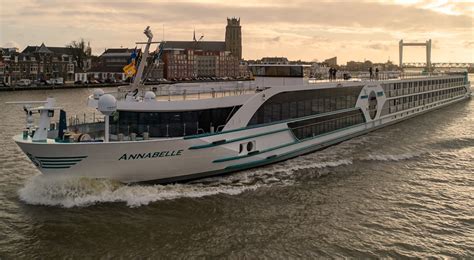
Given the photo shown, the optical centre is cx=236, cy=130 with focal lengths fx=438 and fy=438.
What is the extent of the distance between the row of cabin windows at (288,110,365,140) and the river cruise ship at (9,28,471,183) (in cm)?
5

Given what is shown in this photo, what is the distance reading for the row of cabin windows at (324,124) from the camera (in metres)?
20.2

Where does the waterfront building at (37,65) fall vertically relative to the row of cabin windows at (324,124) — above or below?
above

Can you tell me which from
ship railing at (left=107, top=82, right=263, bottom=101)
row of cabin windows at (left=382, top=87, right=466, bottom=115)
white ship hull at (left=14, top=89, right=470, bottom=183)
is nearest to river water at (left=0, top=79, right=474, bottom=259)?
white ship hull at (left=14, top=89, right=470, bottom=183)

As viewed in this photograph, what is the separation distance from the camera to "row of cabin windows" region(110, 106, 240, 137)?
15578 mm

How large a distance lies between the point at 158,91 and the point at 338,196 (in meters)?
8.57

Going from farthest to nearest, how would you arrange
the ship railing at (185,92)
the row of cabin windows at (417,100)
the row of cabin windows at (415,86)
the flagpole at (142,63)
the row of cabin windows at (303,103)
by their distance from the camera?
1. the row of cabin windows at (417,100)
2. the row of cabin windows at (415,86)
3. the row of cabin windows at (303,103)
4. the ship railing at (185,92)
5. the flagpole at (142,63)

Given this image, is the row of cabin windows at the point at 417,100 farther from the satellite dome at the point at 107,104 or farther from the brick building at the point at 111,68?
the brick building at the point at 111,68

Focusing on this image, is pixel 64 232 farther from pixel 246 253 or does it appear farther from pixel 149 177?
pixel 246 253

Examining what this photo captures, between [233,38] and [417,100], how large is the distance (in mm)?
126187

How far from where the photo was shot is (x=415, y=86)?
117 feet

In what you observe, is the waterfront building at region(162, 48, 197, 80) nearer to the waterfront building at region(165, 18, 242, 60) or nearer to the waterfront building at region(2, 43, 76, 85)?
the waterfront building at region(2, 43, 76, 85)

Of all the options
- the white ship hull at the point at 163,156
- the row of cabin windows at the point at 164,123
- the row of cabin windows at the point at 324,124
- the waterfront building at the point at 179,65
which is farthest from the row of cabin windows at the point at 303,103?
the waterfront building at the point at 179,65

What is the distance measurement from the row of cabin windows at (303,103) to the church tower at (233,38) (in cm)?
13455

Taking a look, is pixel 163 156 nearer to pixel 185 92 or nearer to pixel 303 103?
pixel 185 92
